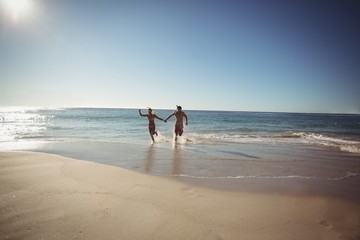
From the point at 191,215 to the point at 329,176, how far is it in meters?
4.62

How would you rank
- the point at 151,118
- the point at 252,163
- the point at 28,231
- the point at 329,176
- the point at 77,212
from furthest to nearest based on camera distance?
the point at 151,118 → the point at 252,163 → the point at 329,176 → the point at 77,212 → the point at 28,231

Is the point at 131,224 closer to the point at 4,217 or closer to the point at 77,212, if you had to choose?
the point at 77,212

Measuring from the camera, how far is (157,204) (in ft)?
11.6

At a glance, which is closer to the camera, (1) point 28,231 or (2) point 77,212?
(1) point 28,231

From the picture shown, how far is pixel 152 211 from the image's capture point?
328cm

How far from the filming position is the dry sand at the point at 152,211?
2748 mm

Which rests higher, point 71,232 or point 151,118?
point 151,118

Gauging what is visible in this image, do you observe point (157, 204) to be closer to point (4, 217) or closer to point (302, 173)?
point (4, 217)

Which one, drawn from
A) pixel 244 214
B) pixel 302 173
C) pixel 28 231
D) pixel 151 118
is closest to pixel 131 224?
pixel 28 231

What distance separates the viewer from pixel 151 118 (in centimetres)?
1324

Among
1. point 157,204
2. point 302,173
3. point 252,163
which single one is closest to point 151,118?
point 252,163

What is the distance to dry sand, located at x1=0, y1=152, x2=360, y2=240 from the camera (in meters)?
2.75

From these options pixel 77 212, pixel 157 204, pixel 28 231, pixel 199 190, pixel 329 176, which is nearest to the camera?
pixel 28 231

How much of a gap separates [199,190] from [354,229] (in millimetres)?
2364
